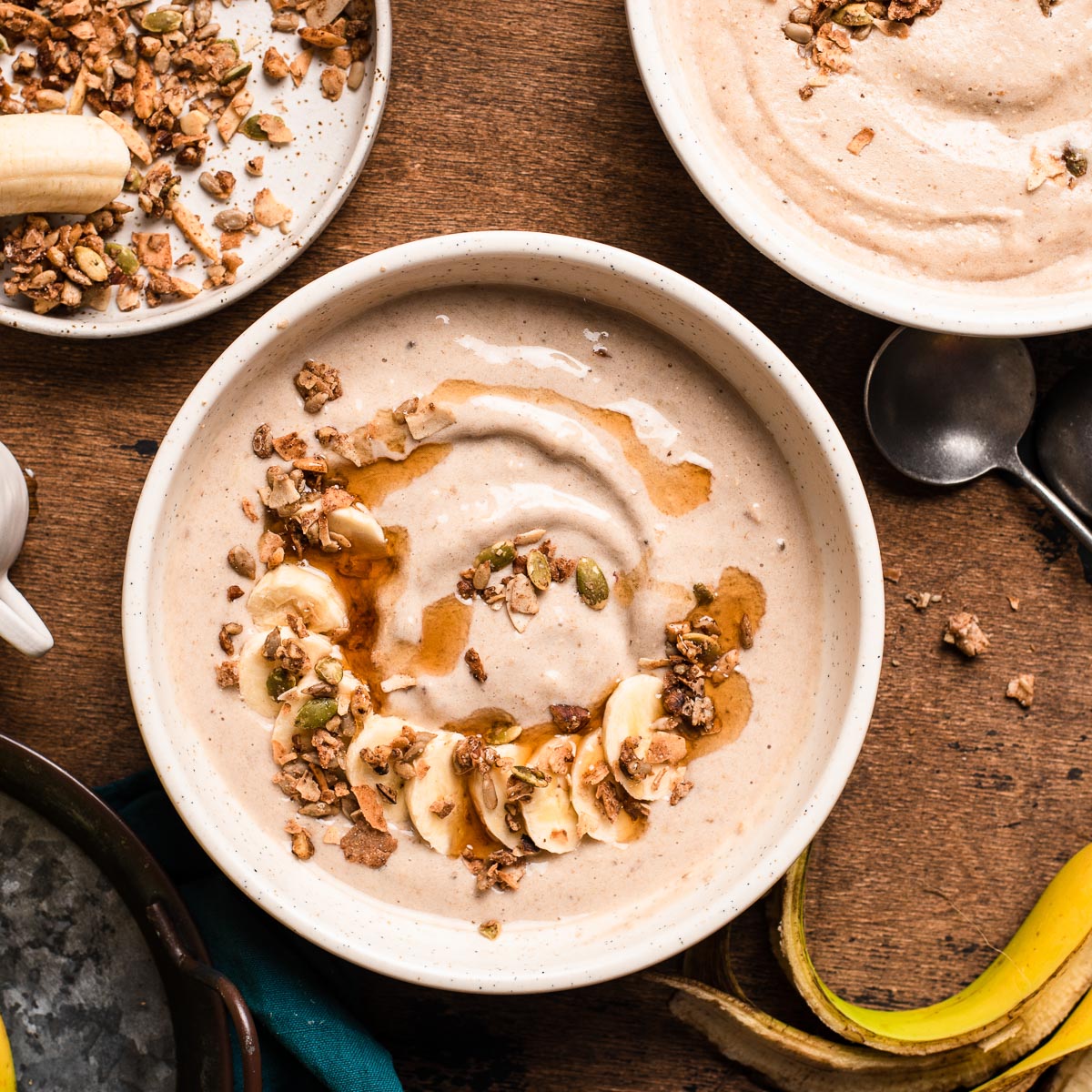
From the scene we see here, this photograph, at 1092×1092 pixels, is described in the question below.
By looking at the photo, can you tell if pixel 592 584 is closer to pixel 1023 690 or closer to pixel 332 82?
pixel 1023 690

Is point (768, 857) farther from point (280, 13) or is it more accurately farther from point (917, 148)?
point (280, 13)

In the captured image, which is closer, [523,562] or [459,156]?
[523,562]

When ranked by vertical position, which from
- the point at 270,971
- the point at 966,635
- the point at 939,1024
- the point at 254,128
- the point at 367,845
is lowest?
the point at 939,1024

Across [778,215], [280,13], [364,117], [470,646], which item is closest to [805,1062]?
[470,646]

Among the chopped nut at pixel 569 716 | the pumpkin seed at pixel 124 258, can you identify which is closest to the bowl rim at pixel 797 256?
the chopped nut at pixel 569 716

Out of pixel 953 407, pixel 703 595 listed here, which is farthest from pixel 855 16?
pixel 703 595

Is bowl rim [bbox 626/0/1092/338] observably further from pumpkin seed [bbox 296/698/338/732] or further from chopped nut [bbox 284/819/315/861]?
chopped nut [bbox 284/819/315/861]
